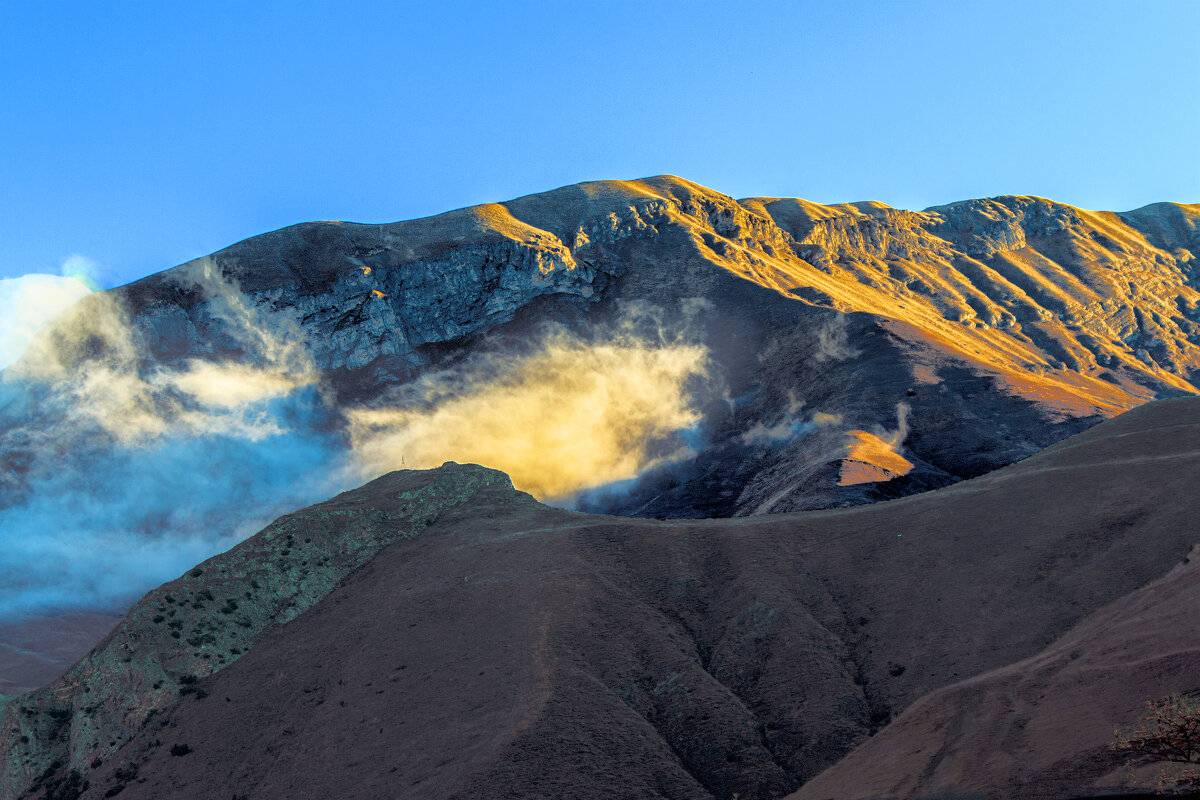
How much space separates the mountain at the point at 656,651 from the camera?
26.8 m

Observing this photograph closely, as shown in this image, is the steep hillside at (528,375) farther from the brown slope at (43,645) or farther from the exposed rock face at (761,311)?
the brown slope at (43,645)

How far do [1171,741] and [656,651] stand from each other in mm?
20600

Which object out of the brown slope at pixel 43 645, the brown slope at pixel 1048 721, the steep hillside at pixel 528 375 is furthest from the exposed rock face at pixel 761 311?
the brown slope at pixel 1048 721

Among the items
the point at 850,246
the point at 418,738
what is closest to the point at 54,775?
the point at 418,738

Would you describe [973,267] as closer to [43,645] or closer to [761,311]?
[761,311]

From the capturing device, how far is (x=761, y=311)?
122250mm

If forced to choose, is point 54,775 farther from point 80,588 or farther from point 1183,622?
point 80,588

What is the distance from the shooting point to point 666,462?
10975 centimetres

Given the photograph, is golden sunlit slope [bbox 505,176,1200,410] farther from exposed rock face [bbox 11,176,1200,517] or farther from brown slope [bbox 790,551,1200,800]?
brown slope [bbox 790,551,1200,800]

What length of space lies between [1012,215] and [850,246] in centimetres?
4942

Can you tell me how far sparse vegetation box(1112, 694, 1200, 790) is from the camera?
1725 cm

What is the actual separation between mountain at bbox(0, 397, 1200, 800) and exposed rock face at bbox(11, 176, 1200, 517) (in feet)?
92.1

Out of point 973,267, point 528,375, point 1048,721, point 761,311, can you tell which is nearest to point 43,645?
point 528,375

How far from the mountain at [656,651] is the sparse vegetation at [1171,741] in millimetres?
808
